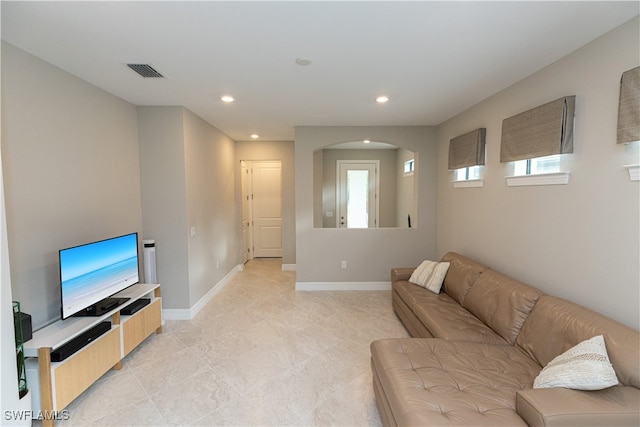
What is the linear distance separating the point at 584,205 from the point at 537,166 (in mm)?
692

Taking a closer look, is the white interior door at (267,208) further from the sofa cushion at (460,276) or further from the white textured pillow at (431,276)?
the sofa cushion at (460,276)

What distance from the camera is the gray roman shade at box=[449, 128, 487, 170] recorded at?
336cm

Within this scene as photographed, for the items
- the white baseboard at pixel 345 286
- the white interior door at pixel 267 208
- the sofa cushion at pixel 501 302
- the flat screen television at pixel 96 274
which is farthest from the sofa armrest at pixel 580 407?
the white interior door at pixel 267 208

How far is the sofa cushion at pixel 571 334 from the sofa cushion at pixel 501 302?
63 millimetres

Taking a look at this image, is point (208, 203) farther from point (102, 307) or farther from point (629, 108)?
point (629, 108)

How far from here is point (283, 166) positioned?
5.99 meters

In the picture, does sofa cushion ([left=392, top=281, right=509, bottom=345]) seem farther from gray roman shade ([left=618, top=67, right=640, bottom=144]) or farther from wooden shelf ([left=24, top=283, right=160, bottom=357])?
wooden shelf ([left=24, top=283, right=160, bottom=357])

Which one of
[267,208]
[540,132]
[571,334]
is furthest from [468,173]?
[267,208]

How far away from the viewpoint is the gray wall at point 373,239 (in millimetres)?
4719

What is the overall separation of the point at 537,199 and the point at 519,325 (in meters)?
1.05

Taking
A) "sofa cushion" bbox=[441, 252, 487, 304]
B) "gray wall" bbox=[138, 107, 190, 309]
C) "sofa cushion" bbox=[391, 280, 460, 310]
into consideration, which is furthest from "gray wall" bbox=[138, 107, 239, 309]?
"sofa cushion" bbox=[441, 252, 487, 304]

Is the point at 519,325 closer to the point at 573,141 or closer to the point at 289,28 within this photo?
the point at 573,141

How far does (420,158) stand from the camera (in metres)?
4.75

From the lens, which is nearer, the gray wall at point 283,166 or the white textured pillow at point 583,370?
the white textured pillow at point 583,370
